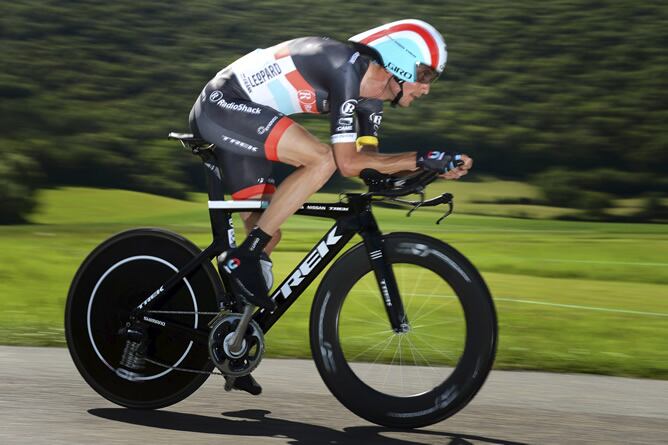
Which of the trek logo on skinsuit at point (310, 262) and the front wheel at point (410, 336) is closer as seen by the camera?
the front wheel at point (410, 336)

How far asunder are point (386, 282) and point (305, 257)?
1.30 ft

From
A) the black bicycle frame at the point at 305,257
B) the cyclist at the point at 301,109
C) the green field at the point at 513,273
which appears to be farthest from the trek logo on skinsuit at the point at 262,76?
the green field at the point at 513,273

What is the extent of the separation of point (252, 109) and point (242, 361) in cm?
103

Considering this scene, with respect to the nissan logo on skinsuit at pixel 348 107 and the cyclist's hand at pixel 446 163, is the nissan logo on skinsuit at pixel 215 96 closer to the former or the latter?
the nissan logo on skinsuit at pixel 348 107

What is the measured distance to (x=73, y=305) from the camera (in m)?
5.12

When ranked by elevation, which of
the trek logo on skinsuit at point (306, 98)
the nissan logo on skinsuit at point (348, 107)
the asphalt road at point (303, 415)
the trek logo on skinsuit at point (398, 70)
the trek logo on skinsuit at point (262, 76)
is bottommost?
the asphalt road at point (303, 415)

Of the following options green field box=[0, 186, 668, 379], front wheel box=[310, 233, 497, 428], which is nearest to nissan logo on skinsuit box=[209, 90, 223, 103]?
front wheel box=[310, 233, 497, 428]

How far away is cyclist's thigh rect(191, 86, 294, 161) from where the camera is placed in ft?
15.7

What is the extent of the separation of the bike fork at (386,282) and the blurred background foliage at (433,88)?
3436 cm

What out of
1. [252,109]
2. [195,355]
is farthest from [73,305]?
[252,109]

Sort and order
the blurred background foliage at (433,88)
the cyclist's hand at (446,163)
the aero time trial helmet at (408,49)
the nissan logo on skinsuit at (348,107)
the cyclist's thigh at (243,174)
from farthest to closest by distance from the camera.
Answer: the blurred background foliage at (433,88), the cyclist's thigh at (243,174), the aero time trial helmet at (408,49), the nissan logo on skinsuit at (348,107), the cyclist's hand at (446,163)

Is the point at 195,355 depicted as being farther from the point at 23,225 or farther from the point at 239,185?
the point at 23,225

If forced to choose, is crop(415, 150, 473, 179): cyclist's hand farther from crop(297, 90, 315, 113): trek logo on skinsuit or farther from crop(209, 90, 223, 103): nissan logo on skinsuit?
crop(209, 90, 223, 103): nissan logo on skinsuit

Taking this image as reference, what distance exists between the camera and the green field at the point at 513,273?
7277mm
